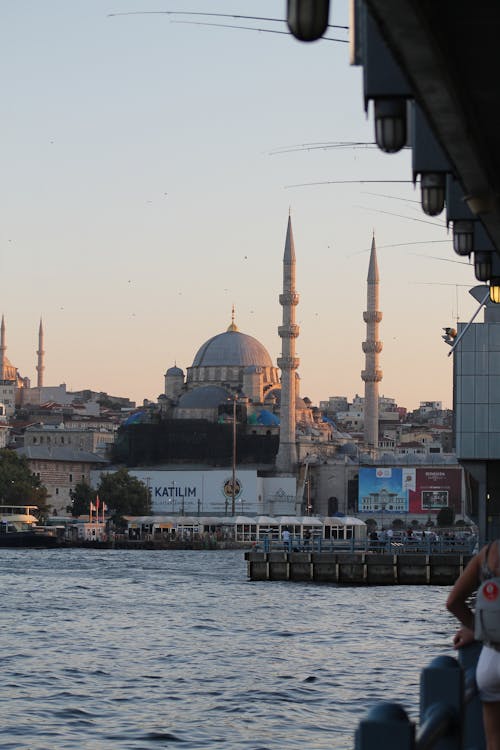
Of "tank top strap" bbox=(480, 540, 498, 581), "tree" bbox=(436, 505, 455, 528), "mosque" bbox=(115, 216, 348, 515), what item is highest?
"mosque" bbox=(115, 216, 348, 515)

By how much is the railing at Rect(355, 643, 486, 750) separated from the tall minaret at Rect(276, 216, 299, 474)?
105 m

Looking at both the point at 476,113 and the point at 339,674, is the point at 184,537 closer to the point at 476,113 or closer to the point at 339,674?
the point at 339,674

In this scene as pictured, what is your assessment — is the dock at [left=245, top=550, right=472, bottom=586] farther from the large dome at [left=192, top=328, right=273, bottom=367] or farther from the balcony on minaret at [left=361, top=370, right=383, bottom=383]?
the large dome at [left=192, top=328, right=273, bottom=367]

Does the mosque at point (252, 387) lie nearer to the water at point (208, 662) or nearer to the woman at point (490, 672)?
the water at point (208, 662)

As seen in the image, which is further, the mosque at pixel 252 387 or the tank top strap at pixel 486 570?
the mosque at pixel 252 387

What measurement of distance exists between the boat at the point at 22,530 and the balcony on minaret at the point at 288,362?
69.5 ft

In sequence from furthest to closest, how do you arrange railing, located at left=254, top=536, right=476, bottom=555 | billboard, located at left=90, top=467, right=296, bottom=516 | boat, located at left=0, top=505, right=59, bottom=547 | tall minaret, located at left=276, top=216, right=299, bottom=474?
1. billboard, located at left=90, top=467, right=296, bottom=516
2. tall minaret, located at left=276, top=216, right=299, bottom=474
3. boat, located at left=0, top=505, right=59, bottom=547
4. railing, located at left=254, top=536, right=476, bottom=555

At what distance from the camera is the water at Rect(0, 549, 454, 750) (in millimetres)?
14734

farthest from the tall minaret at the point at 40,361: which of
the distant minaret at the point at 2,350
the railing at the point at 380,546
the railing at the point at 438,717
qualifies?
the railing at the point at 438,717

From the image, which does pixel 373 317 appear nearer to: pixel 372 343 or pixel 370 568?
pixel 372 343

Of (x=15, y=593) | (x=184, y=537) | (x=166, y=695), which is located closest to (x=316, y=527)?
(x=184, y=537)

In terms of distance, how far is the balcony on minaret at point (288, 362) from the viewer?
111m

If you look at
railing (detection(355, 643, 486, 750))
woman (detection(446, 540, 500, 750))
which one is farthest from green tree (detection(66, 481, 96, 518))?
woman (detection(446, 540, 500, 750))

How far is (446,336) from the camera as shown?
124 ft
